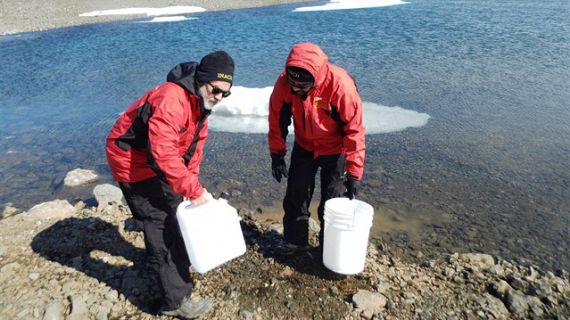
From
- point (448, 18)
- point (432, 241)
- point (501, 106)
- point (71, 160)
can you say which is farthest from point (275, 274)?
point (448, 18)

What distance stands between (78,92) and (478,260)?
10115 millimetres

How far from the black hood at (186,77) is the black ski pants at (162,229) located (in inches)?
26.8

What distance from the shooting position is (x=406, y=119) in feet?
24.9

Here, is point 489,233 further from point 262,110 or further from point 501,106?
point 262,110

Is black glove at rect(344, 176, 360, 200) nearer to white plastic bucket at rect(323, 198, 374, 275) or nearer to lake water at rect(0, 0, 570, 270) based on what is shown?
white plastic bucket at rect(323, 198, 374, 275)

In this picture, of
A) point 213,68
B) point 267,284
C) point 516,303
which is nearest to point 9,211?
point 267,284

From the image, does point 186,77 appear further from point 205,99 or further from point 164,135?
point 164,135

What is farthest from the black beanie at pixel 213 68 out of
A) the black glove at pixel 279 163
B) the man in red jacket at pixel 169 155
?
the black glove at pixel 279 163

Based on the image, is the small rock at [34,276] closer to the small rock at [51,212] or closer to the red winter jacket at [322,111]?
the small rock at [51,212]

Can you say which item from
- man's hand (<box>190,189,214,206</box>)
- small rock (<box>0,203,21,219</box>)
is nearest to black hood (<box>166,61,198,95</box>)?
man's hand (<box>190,189,214,206</box>)

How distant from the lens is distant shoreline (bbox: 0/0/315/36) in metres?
23.0

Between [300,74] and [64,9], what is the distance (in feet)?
96.9

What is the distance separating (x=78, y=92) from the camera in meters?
10.7

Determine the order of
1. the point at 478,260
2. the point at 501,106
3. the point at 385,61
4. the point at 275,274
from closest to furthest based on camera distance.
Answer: the point at 275,274, the point at 478,260, the point at 501,106, the point at 385,61
